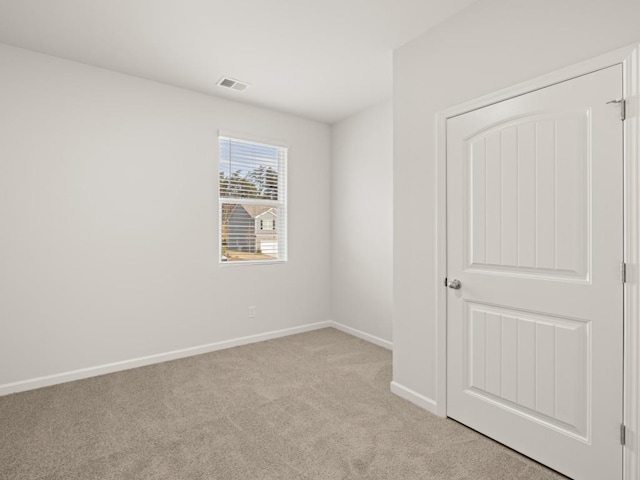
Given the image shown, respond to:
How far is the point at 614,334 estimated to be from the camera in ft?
5.24

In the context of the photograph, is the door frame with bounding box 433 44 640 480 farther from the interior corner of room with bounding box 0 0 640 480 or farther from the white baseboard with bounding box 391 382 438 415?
the white baseboard with bounding box 391 382 438 415

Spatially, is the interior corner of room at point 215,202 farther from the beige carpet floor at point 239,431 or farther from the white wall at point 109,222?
the beige carpet floor at point 239,431

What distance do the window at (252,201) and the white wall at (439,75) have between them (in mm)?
1832

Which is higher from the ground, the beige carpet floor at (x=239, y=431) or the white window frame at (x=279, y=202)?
the white window frame at (x=279, y=202)

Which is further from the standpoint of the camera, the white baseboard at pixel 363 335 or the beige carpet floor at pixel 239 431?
the white baseboard at pixel 363 335

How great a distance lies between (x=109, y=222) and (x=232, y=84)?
66.2 inches

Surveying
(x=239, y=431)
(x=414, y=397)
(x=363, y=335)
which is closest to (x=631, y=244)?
(x=414, y=397)

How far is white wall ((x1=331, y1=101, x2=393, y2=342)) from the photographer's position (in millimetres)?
3814

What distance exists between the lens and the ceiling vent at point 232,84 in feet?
10.8

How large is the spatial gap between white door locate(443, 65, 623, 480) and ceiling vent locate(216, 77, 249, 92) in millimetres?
2056

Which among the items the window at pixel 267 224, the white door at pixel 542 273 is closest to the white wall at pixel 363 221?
the window at pixel 267 224

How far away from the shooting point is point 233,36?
101 inches

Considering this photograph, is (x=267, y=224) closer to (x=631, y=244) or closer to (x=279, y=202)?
(x=279, y=202)

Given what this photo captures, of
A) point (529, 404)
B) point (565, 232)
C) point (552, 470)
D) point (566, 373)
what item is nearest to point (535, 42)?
point (565, 232)
